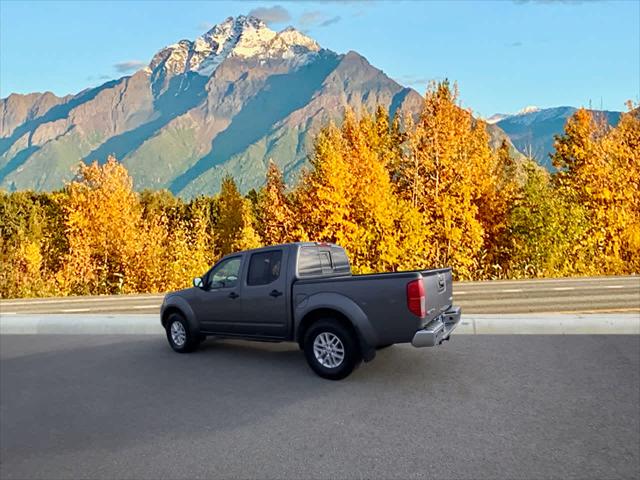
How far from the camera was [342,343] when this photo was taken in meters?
7.36

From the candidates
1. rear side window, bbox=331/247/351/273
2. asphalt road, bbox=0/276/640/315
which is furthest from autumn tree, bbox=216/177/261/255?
rear side window, bbox=331/247/351/273

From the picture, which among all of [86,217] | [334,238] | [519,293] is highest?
[86,217]

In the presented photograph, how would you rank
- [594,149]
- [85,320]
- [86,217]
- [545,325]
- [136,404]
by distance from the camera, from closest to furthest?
[136,404], [545,325], [85,320], [594,149], [86,217]

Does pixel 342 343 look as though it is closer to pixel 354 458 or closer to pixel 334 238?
pixel 354 458

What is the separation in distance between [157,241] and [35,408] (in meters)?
21.7

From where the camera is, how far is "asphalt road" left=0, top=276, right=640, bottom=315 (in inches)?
579

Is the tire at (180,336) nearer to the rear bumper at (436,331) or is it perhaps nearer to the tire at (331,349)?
the tire at (331,349)

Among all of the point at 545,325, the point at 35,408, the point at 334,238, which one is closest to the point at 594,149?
the point at 334,238

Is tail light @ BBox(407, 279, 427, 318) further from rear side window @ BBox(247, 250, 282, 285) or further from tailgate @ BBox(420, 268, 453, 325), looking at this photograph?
rear side window @ BBox(247, 250, 282, 285)

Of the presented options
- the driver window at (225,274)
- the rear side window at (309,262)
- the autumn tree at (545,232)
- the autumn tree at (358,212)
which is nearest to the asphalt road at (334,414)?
the driver window at (225,274)

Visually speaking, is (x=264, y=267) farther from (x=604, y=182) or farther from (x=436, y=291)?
(x=604, y=182)

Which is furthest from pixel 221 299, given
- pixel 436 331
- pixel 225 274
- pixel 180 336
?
pixel 436 331

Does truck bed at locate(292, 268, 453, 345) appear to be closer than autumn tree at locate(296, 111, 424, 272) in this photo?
Yes

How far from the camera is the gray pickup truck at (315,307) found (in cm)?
698
